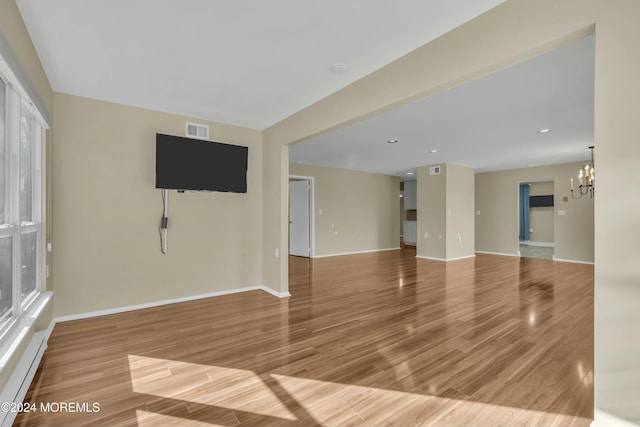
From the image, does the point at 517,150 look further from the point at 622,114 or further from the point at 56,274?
the point at 56,274

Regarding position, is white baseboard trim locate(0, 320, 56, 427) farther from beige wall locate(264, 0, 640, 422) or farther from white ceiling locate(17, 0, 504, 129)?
beige wall locate(264, 0, 640, 422)

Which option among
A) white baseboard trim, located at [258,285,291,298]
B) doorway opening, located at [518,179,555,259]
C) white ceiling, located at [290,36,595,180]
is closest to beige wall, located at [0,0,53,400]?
white baseboard trim, located at [258,285,291,298]

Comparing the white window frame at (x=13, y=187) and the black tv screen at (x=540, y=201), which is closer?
the white window frame at (x=13, y=187)

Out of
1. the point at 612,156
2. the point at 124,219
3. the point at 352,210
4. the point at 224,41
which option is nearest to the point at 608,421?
the point at 612,156

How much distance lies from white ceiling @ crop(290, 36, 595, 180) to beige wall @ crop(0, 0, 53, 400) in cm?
328

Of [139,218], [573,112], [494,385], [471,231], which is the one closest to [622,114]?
[494,385]

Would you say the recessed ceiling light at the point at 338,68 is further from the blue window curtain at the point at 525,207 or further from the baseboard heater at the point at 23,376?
the blue window curtain at the point at 525,207

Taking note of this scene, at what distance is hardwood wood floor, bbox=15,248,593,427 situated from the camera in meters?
1.75

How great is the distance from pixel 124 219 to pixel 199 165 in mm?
1073

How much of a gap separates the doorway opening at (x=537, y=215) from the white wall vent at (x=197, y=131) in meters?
10.5

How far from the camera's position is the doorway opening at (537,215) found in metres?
10.4

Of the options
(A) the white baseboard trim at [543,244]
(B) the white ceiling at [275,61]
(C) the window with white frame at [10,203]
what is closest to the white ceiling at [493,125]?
(B) the white ceiling at [275,61]

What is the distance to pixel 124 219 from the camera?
11.6ft

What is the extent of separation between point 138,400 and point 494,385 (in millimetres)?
2336
